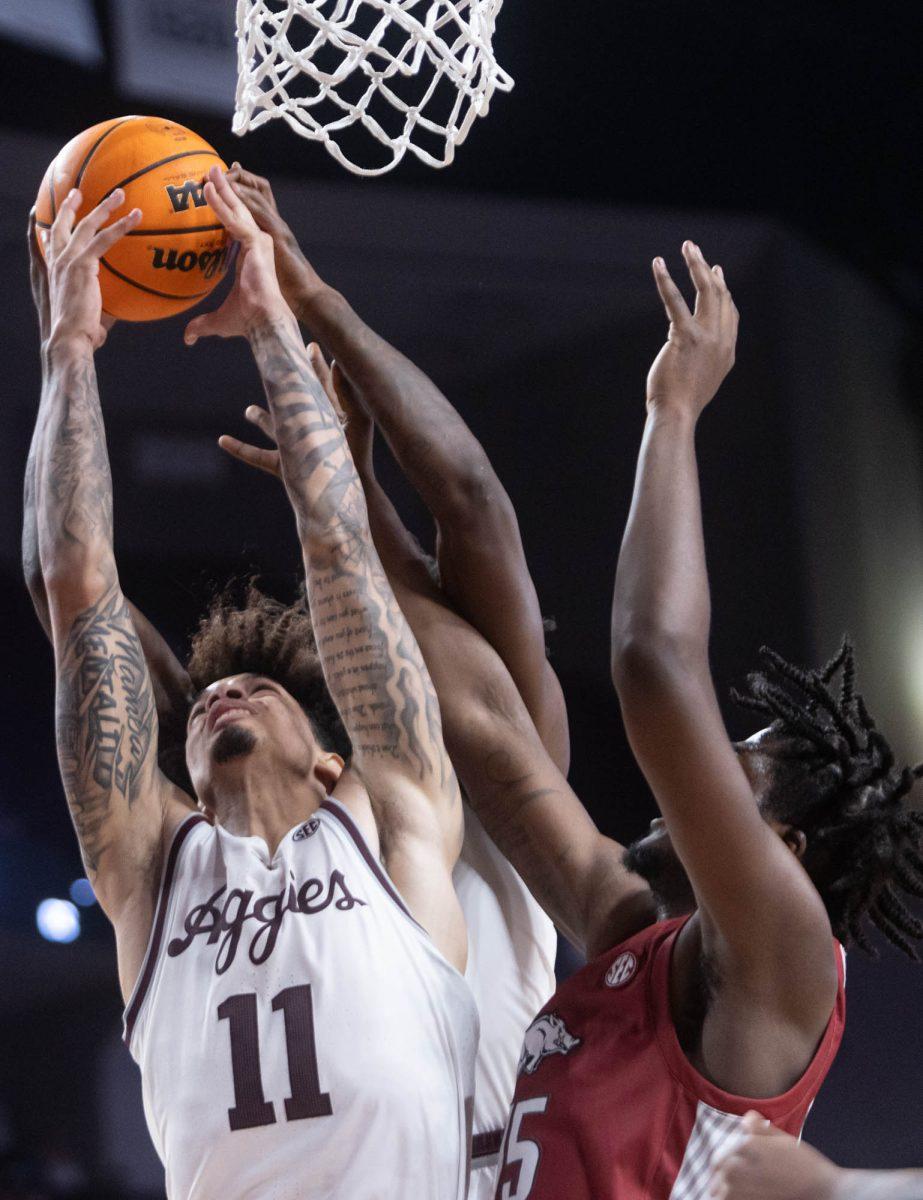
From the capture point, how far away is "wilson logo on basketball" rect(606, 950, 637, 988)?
1.95 m

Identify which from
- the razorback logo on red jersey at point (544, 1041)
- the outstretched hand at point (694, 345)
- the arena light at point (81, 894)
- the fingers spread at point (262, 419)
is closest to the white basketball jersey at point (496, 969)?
the razorback logo on red jersey at point (544, 1041)

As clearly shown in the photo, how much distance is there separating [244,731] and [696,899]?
0.74 metres

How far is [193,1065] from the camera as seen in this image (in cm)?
193

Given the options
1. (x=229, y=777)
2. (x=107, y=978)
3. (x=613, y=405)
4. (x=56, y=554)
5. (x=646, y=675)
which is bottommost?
(x=107, y=978)

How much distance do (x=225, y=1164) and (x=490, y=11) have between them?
175 cm

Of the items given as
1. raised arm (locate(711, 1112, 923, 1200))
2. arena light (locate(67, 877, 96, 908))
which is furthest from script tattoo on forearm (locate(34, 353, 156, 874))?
arena light (locate(67, 877, 96, 908))

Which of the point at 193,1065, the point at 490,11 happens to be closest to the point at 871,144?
the point at 490,11

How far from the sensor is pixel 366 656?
2111 mm

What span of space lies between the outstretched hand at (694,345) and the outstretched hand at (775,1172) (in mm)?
931

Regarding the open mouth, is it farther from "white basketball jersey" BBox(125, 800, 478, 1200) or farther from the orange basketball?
the orange basketball

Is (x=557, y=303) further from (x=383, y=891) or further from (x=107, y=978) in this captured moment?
(x=383, y=891)

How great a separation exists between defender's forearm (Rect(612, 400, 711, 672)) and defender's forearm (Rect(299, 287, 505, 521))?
62cm

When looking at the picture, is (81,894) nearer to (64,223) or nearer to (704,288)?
(64,223)

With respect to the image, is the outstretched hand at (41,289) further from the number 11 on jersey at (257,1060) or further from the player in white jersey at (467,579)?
the number 11 on jersey at (257,1060)
